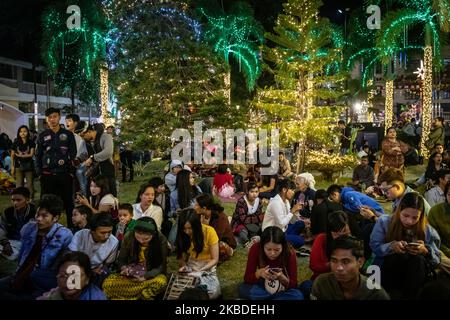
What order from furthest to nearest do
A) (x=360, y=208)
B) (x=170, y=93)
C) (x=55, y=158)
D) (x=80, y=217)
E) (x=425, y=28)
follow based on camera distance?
(x=425, y=28), (x=170, y=93), (x=55, y=158), (x=360, y=208), (x=80, y=217)

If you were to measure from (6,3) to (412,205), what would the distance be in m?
28.7

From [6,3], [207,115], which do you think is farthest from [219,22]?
[6,3]

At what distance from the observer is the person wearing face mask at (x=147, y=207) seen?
660 cm

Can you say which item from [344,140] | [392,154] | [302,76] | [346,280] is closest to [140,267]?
[346,280]

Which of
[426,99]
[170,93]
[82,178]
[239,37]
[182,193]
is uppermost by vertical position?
[239,37]

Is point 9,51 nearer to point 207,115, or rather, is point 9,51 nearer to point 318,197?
point 207,115

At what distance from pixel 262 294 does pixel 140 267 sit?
1298 millimetres

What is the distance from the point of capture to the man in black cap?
7340 mm

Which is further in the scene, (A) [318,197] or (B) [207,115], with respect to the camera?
(B) [207,115]

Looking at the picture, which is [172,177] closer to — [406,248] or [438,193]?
[438,193]

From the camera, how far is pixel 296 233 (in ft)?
24.9

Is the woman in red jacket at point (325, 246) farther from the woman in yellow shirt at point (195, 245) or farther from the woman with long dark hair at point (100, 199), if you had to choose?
the woman with long dark hair at point (100, 199)

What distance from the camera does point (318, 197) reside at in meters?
6.79
